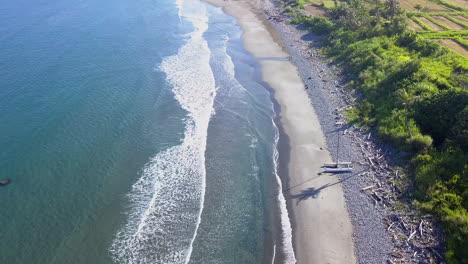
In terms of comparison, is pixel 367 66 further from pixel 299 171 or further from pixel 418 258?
pixel 418 258

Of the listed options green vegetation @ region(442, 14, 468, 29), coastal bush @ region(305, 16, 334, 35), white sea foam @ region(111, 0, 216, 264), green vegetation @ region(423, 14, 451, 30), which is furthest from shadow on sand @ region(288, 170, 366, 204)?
green vegetation @ region(442, 14, 468, 29)

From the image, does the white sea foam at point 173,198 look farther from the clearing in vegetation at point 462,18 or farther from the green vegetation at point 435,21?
the clearing in vegetation at point 462,18

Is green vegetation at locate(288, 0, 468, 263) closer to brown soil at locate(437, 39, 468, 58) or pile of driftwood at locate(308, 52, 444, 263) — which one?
pile of driftwood at locate(308, 52, 444, 263)

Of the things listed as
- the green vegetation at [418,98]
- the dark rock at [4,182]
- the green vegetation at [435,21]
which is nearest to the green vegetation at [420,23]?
the green vegetation at [435,21]

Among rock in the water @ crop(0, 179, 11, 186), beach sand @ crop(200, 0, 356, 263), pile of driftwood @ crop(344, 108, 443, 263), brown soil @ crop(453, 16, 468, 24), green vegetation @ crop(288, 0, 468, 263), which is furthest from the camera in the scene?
brown soil @ crop(453, 16, 468, 24)

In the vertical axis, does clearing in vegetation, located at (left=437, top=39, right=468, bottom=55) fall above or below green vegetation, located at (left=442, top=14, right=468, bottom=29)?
A: below

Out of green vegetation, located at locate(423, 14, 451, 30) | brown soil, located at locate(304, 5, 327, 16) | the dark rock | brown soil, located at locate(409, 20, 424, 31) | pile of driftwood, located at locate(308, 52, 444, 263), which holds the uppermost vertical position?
green vegetation, located at locate(423, 14, 451, 30)

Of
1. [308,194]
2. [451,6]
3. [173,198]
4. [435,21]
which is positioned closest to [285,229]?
[308,194]

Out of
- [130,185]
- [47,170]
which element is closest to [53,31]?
[47,170]
